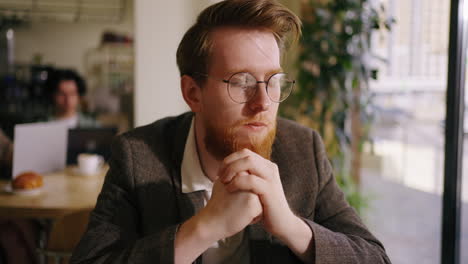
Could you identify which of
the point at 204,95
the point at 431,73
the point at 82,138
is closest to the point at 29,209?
the point at 82,138

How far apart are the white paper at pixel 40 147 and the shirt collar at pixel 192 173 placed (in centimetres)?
131

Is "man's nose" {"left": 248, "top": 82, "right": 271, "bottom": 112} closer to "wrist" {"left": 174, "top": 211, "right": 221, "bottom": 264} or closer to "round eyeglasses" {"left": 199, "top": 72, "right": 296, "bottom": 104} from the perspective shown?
"round eyeglasses" {"left": 199, "top": 72, "right": 296, "bottom": 104}

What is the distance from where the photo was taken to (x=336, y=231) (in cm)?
118

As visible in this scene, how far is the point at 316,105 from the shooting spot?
307cm

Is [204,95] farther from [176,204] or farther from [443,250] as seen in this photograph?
[443,250]

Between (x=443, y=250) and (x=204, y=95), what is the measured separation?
Result: 73.5 inches

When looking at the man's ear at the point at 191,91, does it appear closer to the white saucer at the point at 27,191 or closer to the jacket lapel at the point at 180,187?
the jacket lapel at the point at 180,187

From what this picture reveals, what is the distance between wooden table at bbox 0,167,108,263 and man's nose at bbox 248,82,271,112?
0.94 metres

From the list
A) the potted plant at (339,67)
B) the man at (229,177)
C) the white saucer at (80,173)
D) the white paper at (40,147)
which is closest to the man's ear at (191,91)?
the man at (229,177)

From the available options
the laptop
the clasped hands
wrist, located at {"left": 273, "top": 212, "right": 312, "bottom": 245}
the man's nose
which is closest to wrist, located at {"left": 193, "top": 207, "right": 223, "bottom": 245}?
the clasped hands

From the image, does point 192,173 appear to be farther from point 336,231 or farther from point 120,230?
point 336,231

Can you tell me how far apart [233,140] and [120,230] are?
0.37 meters

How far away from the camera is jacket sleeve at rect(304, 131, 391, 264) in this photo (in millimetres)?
1043

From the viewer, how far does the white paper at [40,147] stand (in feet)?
7.18
